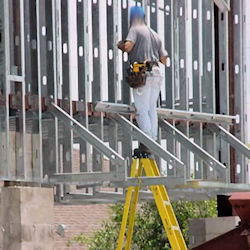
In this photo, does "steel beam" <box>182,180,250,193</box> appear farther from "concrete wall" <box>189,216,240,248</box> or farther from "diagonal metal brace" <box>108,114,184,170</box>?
"concrete wall" <box>189,216,240,248</box>

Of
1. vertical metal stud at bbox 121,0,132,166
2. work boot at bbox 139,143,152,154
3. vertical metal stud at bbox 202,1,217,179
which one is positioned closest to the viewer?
work boot at bbox 139,143,152,154

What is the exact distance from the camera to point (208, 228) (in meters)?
18.8

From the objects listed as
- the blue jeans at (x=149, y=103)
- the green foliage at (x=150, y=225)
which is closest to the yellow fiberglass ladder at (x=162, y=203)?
the blue jeans at (x=149, y=103)

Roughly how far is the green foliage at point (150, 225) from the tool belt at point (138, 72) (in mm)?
15280

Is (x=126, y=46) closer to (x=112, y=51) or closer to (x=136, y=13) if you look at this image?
(x=136, y=13)

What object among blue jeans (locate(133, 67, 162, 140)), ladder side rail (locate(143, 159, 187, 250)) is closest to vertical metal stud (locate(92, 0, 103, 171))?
blue jeans (locate(133, 67, 162, 140))

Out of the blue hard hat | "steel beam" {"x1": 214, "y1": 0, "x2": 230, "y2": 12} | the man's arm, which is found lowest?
the man's arm

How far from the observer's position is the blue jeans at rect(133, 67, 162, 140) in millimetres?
15688

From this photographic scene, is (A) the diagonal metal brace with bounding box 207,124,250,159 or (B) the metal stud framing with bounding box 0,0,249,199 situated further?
(A) the diagonal metal brace with bounding box 207,124,250,159

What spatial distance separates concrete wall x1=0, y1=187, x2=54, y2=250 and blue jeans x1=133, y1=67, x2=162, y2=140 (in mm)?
1608

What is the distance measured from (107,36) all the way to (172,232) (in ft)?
8.49

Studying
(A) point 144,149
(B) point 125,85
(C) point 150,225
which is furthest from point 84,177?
(C) point 150,225

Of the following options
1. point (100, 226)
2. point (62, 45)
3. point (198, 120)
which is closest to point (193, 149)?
point (198, 120)

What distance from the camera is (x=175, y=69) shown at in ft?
57.3
